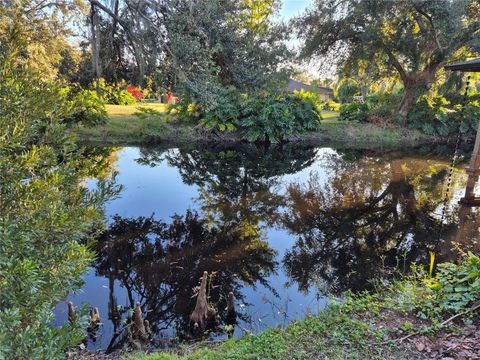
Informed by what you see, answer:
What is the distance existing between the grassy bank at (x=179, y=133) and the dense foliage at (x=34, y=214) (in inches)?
523

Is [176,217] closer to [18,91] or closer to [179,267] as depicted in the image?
[179,267]

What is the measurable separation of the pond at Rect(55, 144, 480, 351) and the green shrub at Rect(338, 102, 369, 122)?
8478mm

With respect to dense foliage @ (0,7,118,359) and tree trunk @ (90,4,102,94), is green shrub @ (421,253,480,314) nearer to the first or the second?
dense foliage @ (0,7,118,359)

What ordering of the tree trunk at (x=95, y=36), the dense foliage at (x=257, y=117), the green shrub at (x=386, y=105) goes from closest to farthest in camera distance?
1. the tree trunk at (x=95, y=36)
2. the dense foliage at (x=257, y=117)
3. the green shrub at (x=386, y=105)

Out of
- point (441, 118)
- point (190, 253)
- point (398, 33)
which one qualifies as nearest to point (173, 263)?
point (190, 253)

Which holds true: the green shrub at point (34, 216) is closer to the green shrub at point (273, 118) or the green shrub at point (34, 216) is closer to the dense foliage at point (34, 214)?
the dense foliage at point (34, 214)

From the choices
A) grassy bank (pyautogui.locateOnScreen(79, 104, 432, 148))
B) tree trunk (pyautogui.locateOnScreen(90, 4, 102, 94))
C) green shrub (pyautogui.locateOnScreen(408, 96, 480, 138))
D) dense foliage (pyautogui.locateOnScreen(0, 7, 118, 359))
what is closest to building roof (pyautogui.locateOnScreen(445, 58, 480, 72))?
tree trunk (pyautogui.locateOnScreen(90, 4, 102, 94))

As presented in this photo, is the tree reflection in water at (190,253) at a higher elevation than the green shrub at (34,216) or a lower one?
lower

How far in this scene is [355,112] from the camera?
68.2ft

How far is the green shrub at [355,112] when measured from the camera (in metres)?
20.3

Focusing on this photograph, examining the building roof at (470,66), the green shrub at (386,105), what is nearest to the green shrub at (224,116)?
the green shrub at (386,105)

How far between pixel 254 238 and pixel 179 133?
1081 centimetres

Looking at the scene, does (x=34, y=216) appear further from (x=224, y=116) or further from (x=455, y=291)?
(x=224, y=116)

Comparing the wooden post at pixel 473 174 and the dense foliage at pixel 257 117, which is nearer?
the wooden post at pixel 473 174
